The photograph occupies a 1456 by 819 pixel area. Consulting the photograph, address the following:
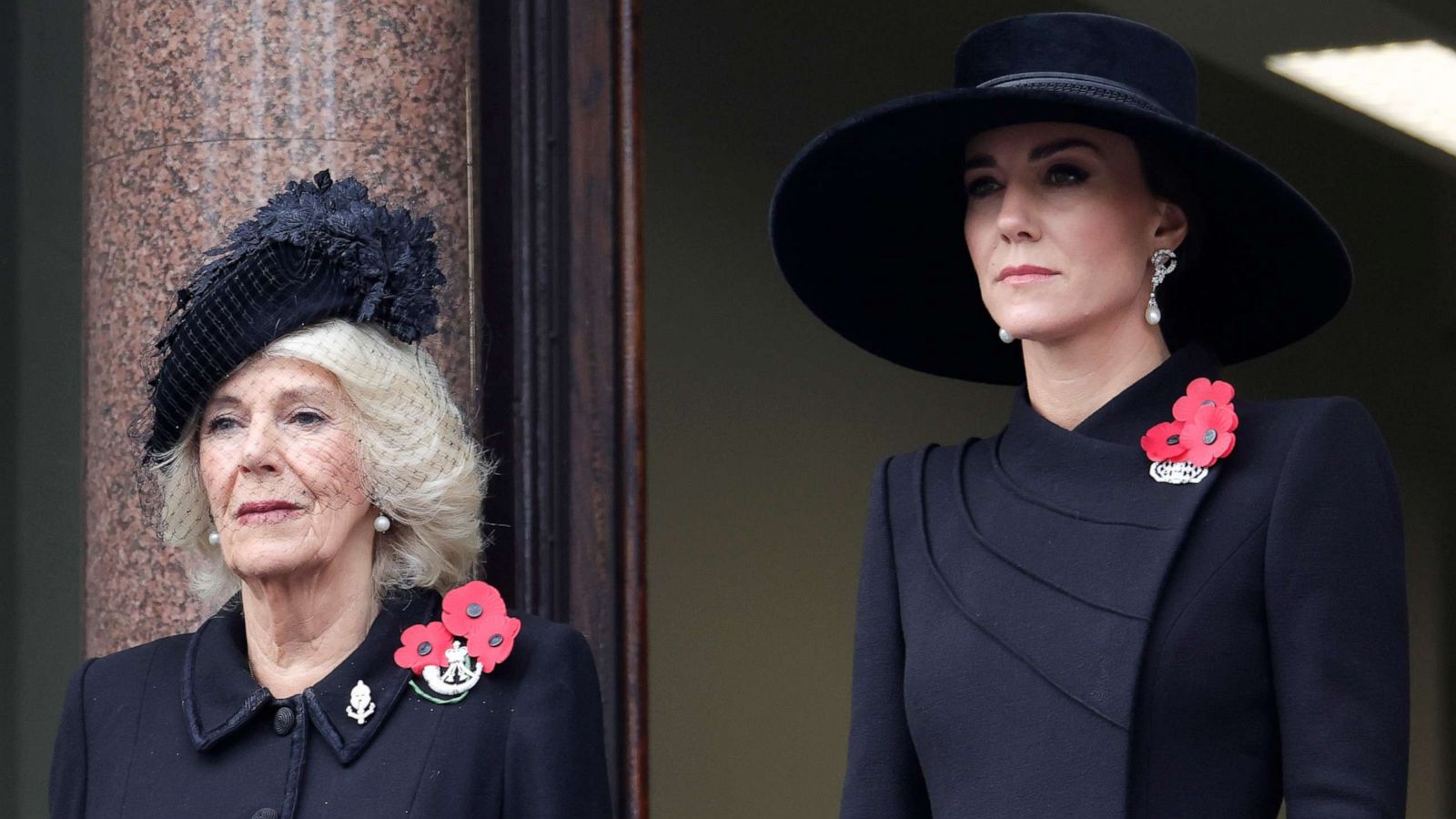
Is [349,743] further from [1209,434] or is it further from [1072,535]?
[1209,434]

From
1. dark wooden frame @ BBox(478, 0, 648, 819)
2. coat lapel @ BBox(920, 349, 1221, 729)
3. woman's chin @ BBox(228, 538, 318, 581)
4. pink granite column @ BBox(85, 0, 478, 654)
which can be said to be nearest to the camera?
coat lapel @ BBox(920, 349, 1221, 729)

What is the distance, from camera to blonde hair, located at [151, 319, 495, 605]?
3.07 m

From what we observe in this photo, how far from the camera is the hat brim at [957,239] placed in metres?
2.96

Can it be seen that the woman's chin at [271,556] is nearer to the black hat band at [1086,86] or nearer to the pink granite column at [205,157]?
Answer: the pink granite column at [205,157]

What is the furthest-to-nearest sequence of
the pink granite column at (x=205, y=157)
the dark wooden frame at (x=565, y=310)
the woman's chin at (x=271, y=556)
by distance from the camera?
the dark wooden frame at (x=565, y=310), the pink granite column at (x=205, y=157), the woman's chin at (x=271, y=556)

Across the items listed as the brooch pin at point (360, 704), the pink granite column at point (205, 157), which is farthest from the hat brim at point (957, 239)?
the pink granite column at point (205, 157)

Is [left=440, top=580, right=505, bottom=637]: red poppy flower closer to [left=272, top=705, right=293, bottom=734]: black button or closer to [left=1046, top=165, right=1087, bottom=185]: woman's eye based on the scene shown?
[left=272, top=705, right=293, bottom=734]: black button

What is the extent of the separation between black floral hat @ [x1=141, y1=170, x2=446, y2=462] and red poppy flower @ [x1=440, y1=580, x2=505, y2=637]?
1.26ft

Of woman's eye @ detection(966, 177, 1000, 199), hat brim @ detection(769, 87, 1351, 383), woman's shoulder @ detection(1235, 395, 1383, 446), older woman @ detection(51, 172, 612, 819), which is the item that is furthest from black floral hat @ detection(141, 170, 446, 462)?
woman's shoulder @ detection(1235, 395, 1383, 446)

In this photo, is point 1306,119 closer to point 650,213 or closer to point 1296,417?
point 650,213

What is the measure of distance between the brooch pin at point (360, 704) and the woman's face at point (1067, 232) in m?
1.03

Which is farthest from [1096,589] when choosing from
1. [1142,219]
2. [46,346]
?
[46,346]

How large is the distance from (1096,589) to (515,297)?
2004 mm

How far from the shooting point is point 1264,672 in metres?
2.73
